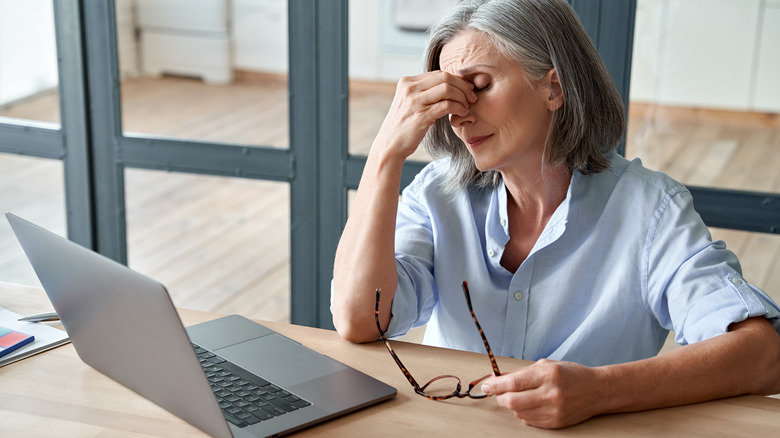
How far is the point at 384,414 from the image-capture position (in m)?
1.16

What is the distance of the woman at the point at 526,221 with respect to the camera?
1445 mm

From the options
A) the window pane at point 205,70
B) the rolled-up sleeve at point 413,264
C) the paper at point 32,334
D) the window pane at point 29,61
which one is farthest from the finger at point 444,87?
the window pane at point 29,61

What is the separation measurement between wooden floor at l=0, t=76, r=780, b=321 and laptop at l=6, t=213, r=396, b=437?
120 centimetres

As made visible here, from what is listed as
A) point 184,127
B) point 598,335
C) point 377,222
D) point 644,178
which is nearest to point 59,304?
point 377,222

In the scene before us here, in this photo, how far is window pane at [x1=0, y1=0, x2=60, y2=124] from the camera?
8.70ft

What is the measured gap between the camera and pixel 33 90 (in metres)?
2.71

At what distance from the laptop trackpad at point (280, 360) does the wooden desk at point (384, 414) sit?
6 centimetres

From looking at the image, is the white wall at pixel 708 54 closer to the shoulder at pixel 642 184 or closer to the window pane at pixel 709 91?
the window pane at pixel 709 91

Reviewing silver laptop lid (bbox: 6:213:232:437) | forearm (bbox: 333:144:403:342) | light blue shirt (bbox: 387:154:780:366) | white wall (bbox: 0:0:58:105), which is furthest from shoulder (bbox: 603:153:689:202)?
white wall (bbox: 0:0:58:105)

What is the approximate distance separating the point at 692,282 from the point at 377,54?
1.25 m

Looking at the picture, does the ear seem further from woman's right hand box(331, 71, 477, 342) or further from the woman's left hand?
the woman's left hand

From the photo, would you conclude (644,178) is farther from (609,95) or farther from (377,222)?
(377,222)

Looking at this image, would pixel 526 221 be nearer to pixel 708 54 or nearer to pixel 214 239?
pixel 708 54

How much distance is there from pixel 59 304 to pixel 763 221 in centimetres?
161
